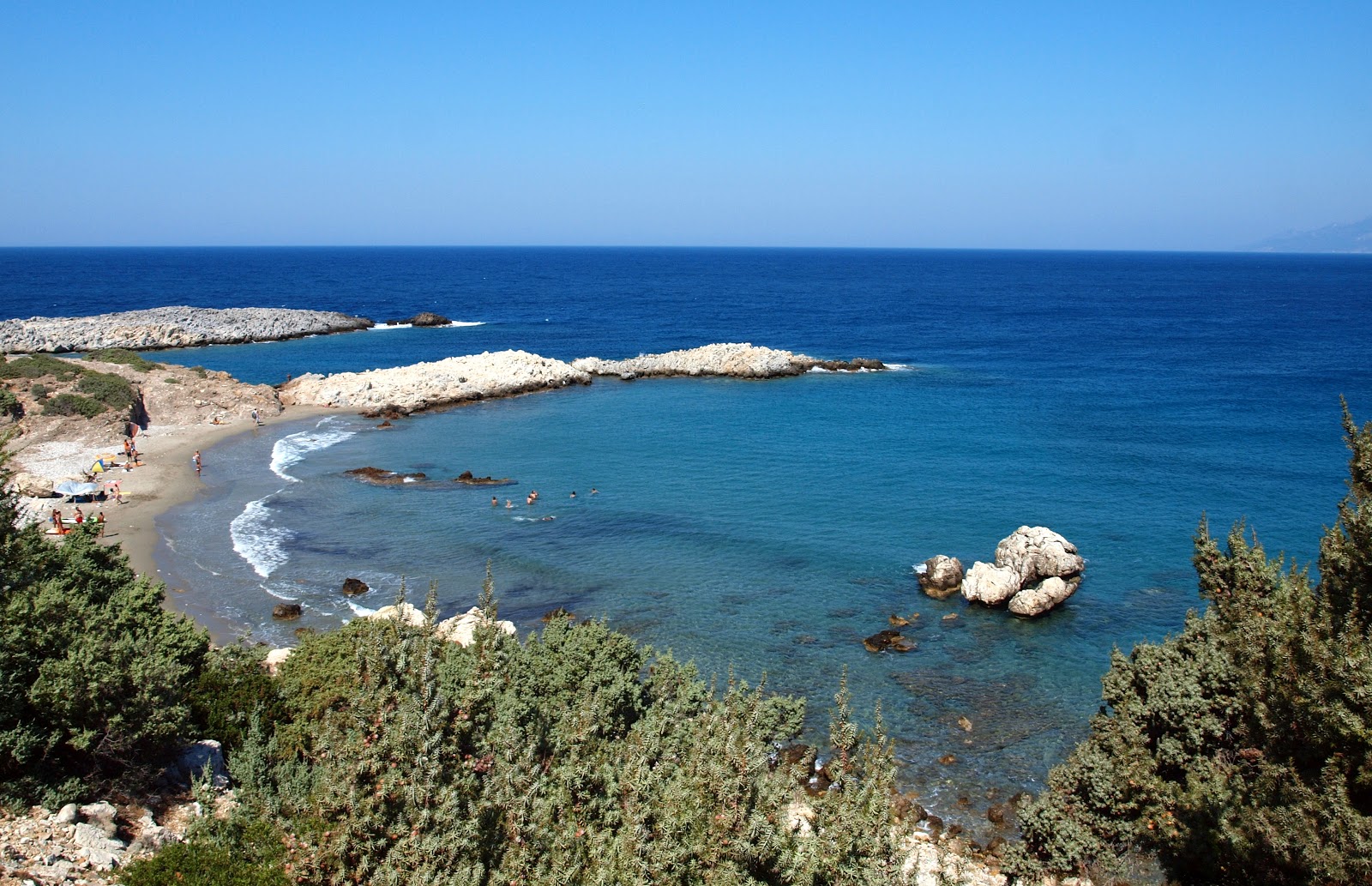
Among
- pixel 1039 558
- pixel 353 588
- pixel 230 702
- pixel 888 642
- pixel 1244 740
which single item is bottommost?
pixel 888 642

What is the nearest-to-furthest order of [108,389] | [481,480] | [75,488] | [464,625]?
[464,625] < [75,488] < [481,480] < [108,389]

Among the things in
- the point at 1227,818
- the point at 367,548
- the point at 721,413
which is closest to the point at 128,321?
the point at 721,413

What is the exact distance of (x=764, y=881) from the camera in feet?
34.7

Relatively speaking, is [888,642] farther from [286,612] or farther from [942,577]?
[286,612]

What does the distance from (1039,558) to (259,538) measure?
3070cm

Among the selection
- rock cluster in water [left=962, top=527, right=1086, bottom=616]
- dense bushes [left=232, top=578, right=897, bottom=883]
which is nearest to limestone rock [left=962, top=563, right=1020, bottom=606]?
rock cluster in water [left=962, top=527, right=1086, bottom=616]

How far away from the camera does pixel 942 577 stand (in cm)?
3216

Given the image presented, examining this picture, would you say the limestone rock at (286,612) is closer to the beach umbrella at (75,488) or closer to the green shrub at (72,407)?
the beach umbrella at (75,488)

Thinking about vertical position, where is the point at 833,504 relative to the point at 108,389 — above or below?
below

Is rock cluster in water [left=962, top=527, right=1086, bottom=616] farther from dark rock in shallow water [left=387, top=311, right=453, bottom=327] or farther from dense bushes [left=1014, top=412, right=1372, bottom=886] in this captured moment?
dark rock in shallow water [left=387, top=311, right=453, bottom=327]

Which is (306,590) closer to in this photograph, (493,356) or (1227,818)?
(1227,818)

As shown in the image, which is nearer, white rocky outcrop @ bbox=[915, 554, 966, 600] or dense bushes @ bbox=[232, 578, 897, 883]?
dense bushes @ bbox=[232, 578, 897, 883]

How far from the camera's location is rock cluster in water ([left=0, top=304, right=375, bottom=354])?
82.2 metres

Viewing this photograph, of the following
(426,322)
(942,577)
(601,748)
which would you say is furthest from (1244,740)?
(426,322)
